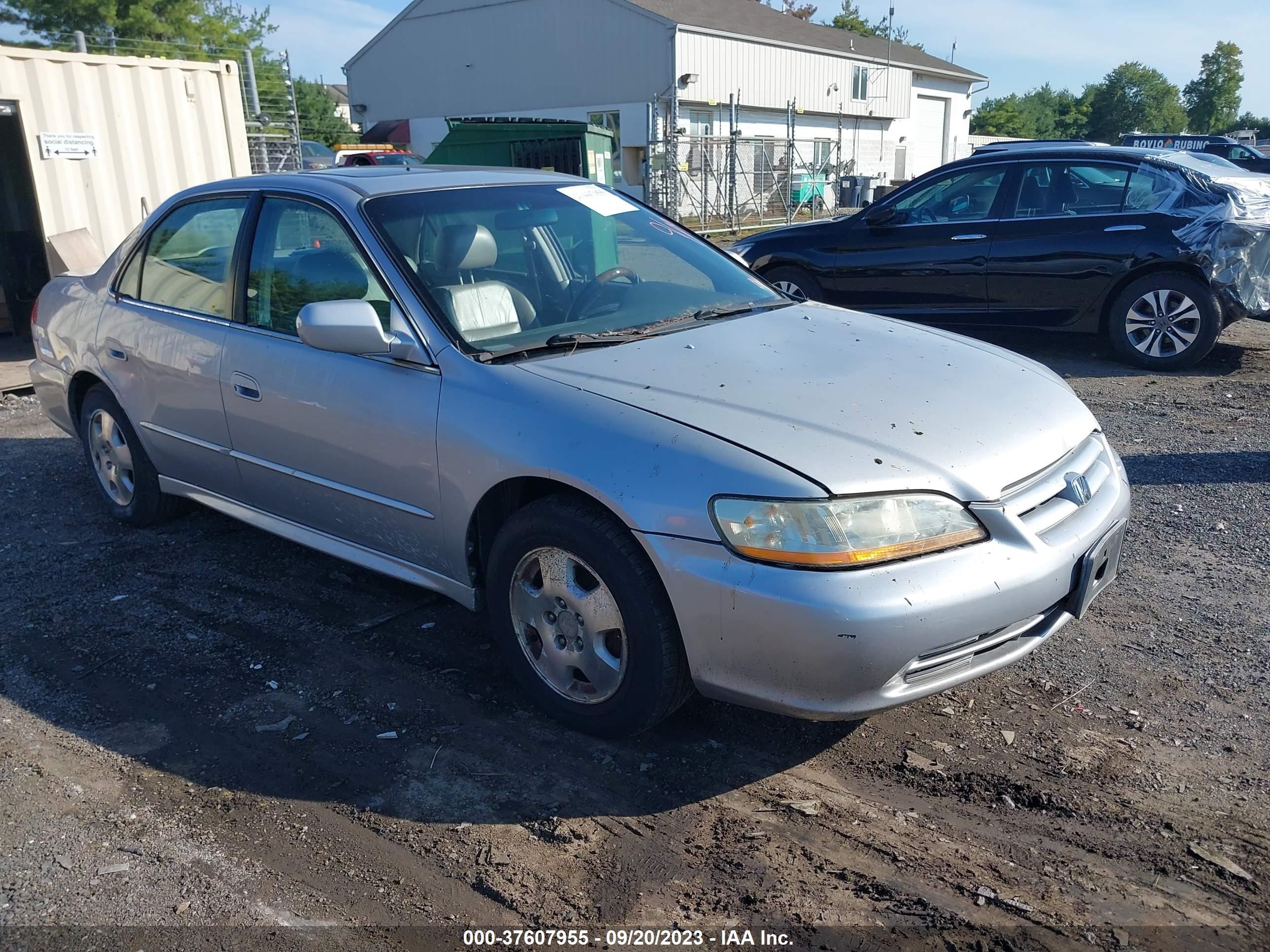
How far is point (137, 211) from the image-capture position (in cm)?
1040

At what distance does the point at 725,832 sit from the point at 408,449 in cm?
162

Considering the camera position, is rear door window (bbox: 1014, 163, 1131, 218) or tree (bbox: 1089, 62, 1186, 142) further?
tree (bbox: 1089, 62, 1186, 142)

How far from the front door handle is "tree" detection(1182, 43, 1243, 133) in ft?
277

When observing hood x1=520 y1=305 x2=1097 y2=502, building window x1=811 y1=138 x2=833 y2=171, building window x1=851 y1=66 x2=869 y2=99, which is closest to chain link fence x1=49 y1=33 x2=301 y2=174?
hood x1=520 y1=305 x2=1097 y2=502

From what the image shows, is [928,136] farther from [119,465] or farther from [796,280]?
[119,465]

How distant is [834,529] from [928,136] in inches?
1888

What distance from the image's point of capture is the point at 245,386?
163 inches

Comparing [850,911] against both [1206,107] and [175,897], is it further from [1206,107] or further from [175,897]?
[1206,107]

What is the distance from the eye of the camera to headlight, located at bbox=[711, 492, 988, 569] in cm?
268

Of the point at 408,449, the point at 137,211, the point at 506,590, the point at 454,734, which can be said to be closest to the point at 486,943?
the point at 454,734

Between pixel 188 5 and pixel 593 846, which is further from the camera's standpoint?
pixel 188 5

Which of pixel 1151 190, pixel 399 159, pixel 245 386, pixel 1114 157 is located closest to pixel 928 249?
pixel 1114 157

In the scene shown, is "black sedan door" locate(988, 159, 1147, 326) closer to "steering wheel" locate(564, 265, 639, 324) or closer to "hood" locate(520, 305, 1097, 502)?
"hood" locate(520, 305, 1097, 502)

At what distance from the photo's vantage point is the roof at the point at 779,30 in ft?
110
